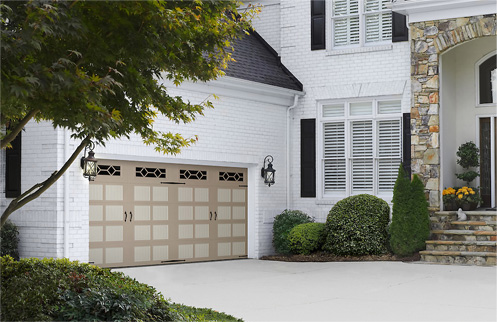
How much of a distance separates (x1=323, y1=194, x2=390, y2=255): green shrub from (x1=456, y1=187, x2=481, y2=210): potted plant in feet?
5.16

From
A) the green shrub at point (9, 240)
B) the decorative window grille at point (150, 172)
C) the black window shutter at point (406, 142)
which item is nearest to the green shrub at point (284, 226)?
the black window shutter at point (406, 142)

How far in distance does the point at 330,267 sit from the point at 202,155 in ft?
12.3

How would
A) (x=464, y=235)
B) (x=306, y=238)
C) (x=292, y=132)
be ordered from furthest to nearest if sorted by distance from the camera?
(x=292, y=132) → (x=306, y=238) → (x=464, y=235)

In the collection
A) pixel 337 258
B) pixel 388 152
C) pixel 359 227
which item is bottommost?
pixel 337 258

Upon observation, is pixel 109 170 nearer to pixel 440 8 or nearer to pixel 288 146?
pixel 288 146

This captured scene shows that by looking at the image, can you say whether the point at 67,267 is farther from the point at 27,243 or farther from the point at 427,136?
the point at 427,136

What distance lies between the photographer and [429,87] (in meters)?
15.9

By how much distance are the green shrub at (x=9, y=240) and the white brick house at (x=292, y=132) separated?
180cm

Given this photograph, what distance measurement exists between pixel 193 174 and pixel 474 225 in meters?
6.13

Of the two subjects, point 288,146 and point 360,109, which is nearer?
point 360,109

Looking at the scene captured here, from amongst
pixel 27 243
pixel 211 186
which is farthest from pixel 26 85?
pixel 211 186

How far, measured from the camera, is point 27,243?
13383mm

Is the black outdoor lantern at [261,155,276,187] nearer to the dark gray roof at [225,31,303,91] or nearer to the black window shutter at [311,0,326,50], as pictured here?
the dark gray roof at [225,31,303,91]

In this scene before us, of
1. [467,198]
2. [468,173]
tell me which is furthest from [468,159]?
[467,198]
